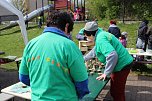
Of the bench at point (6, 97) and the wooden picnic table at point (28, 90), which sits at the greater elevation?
the wooden picnic table at point (28, 90)

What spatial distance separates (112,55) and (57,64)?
164cm

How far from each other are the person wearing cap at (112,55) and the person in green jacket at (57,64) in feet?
4.85

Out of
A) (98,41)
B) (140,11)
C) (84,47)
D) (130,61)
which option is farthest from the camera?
(140,11)

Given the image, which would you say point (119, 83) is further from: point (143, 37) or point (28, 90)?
point (143, 37)

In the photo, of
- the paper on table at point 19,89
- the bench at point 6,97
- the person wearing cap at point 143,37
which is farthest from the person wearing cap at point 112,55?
the person wearing cap at point 143,37

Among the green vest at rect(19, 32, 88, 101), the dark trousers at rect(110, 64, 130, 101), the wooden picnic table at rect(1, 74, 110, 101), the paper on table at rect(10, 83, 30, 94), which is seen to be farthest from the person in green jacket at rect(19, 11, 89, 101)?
the dark trousers at rect(110, 64, 130, 101)

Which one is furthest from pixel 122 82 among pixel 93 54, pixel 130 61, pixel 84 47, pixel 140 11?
pixel 140 11

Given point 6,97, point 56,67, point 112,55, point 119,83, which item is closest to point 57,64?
point 56,67

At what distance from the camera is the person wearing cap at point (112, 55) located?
3.93m

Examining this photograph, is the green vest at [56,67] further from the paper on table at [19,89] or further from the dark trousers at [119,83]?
the dark trousers at [119,83]

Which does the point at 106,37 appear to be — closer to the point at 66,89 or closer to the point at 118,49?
the point at 118,49

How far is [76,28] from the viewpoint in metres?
16.7

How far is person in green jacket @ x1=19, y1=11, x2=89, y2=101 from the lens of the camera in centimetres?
236

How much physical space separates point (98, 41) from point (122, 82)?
2.56 ft
